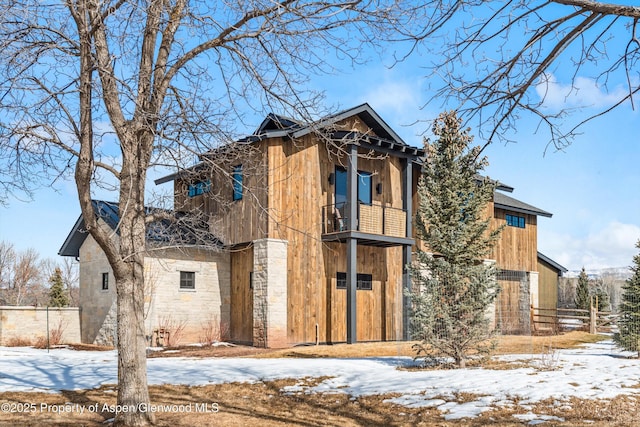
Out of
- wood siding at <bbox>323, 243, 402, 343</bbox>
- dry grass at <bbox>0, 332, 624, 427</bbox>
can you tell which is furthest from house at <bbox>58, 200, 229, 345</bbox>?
dry grass at <bbox>0, 332, 624, 427</bbox>

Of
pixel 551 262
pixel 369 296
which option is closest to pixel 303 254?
pixel 369 296

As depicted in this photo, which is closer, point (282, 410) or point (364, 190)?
point (282, 410)

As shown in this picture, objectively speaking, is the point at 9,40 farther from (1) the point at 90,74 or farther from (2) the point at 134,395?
(2) the point at 134,395

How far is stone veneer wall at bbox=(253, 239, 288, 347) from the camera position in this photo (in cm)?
1881

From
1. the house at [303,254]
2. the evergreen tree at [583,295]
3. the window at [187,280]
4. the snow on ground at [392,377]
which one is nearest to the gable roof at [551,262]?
the evergreen tree at [583,295]

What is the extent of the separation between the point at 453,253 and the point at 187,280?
1034 cm

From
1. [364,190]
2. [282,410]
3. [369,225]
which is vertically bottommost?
[282,410]

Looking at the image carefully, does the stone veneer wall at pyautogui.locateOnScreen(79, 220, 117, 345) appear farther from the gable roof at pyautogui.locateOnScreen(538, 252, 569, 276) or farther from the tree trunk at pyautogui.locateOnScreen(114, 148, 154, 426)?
the gable roof at pyautogui.locateOnScreen(538, 252, 569, 276)

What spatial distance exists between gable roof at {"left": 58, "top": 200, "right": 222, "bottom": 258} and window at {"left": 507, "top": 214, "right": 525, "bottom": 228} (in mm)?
14398

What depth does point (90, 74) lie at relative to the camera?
8.02 m

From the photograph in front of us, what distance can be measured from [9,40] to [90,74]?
120 centimetres

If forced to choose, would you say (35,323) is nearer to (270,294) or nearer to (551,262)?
(270,294)

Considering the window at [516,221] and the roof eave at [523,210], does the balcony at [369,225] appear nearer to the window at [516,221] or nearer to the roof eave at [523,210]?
the roof eave at [523,210]

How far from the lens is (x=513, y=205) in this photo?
28.2 m
